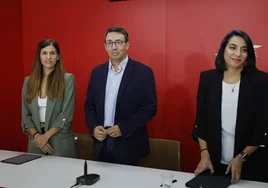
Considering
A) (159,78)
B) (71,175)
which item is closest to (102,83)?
(71,175)

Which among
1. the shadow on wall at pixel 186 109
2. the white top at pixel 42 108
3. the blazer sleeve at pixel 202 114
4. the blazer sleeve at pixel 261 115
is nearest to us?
the blazer sleeve at pixel 261 115

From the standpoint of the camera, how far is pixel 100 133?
2299mm

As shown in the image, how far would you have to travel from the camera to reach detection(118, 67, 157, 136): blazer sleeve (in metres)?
2.33

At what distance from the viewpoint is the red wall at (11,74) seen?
3.66 metres

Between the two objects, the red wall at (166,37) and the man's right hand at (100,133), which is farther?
the red wall at (166,37)

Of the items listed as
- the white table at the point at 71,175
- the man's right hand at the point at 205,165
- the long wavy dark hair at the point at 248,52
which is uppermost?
the long wavy dark hair at the point at 248,52

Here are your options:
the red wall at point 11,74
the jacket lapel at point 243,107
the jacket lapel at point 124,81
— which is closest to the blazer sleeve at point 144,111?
the jacket lapel at point 124,81

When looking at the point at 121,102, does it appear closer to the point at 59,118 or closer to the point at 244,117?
the point at 59,118

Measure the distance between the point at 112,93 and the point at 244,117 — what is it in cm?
100

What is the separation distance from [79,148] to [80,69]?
3.37ft

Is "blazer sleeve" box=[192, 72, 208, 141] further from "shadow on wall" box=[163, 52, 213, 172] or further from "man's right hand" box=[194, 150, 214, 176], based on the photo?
"shadow on wall" box=[163, 52, 213, 172]

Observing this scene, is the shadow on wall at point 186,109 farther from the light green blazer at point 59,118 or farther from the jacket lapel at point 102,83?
the light green blazer at point 59,118

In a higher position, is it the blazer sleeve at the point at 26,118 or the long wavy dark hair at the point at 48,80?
the long wavy dark hair at the point at 48,80

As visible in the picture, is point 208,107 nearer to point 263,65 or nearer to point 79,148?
point 263,65
